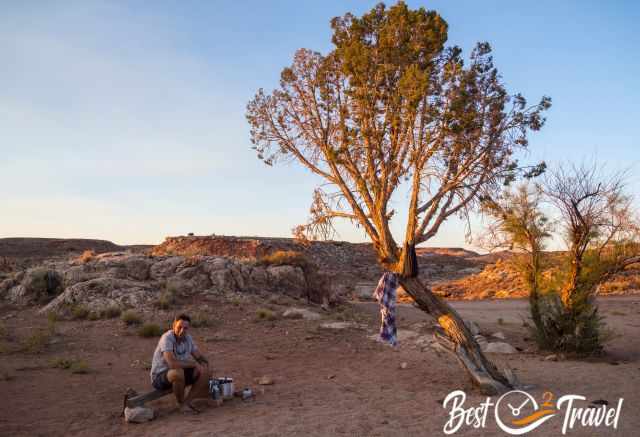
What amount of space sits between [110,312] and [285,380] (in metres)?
8.41

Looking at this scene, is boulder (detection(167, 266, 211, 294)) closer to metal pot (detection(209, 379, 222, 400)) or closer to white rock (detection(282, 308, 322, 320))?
white rock (detection(282, 308, 322, 320))

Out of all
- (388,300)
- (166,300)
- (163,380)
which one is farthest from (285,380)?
(166,300)

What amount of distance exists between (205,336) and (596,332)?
389 inches

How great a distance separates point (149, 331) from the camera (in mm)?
13398

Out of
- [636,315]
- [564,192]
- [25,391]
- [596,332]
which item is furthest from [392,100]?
[636,315]

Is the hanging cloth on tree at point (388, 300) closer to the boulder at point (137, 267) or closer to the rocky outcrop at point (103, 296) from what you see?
the rocky outcrop at point (103, 296)

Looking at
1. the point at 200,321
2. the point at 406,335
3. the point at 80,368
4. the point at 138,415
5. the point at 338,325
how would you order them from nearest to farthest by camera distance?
the point at 138,415
the point at 80,368
the point at 406,335
the point at 200,321
the point at 338,325

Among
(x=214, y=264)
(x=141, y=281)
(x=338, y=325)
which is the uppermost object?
(x=214, y=264)

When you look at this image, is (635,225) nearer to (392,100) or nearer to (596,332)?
(596,332)

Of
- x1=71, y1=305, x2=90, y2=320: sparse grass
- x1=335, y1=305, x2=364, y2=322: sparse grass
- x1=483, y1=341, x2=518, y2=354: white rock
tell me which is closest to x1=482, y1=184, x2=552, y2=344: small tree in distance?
x1=483, y1=341, x2=518, y2=354: white rock

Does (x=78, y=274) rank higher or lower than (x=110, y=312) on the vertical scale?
higher

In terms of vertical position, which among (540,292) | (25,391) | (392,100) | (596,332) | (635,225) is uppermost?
(392,100)

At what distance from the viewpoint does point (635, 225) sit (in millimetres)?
12008
